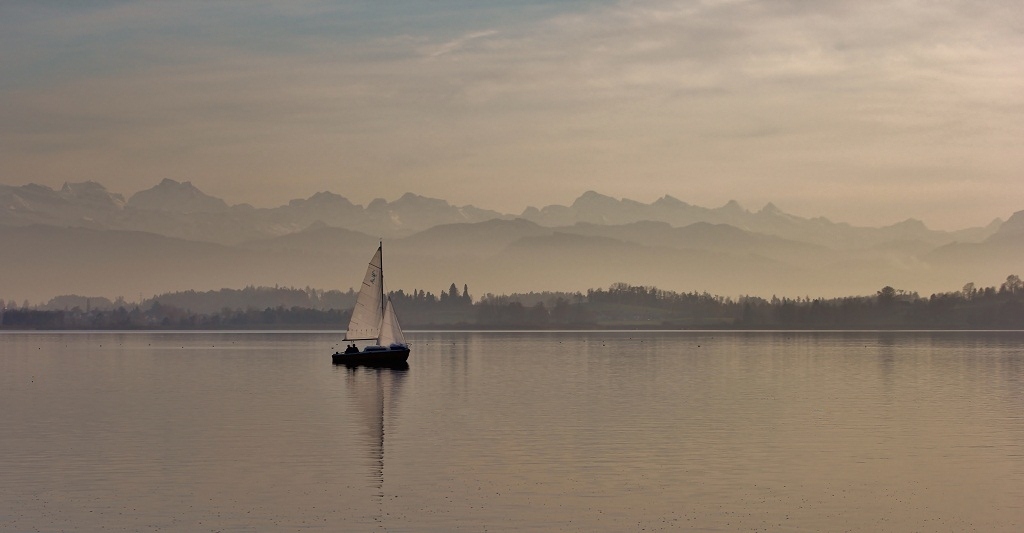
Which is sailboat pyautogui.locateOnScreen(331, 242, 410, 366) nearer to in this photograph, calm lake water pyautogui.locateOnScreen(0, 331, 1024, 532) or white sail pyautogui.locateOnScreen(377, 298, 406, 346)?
white sail pyautogui.locateOnScreen(377, 298, 406, 346)

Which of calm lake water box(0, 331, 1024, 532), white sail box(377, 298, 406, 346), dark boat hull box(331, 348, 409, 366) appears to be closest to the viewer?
calm lake water box(0, 331, 1024, 532)

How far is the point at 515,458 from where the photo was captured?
63719 mm

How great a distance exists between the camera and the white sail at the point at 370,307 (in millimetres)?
165500

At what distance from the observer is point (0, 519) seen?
45812 mm

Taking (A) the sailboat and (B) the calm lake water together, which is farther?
(A) the sailboat

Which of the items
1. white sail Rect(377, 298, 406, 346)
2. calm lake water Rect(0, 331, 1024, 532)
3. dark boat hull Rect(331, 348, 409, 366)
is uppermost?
white sail Rect(377, 298, 406, 346)

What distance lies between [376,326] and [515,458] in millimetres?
105243

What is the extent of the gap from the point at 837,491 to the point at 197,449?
109 ft

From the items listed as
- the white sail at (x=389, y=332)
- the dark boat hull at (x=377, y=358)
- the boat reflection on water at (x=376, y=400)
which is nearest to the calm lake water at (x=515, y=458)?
the boat reflection on water at (x=376, y=400)

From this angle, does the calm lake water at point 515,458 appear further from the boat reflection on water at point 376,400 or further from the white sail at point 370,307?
the white sail at point 370,307

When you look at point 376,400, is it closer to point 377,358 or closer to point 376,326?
point 377,358

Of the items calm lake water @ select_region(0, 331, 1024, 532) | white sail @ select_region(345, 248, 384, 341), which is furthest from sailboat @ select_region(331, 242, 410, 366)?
calm lake water @ select_region(0, 331, 1024, 532)

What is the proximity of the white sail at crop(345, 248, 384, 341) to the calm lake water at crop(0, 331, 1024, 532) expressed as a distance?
40719 millimetres

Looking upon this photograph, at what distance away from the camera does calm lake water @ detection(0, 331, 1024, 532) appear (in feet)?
155
